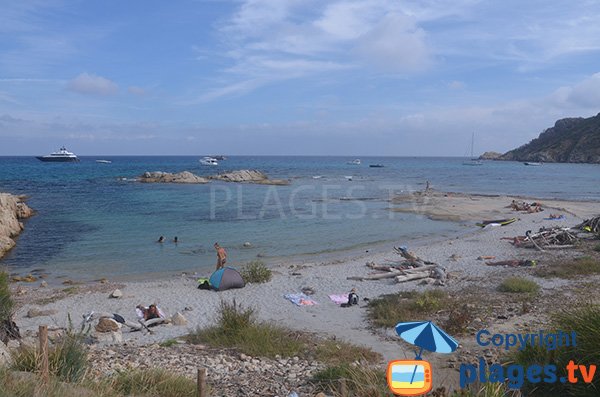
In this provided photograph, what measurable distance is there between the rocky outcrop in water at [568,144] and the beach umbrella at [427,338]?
15105cm

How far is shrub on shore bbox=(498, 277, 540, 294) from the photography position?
42.9 ft

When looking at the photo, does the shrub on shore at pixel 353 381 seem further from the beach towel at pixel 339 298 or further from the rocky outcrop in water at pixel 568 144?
the rocky outcrop in water at pixel 568 144

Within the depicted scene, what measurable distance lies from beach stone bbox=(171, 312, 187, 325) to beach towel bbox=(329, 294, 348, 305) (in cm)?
435

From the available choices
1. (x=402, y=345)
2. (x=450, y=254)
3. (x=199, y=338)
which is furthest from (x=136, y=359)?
(x=450, y=254)

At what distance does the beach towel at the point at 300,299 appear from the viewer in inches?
552

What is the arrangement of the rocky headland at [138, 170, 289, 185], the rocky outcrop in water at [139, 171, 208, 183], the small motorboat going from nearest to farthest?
the small motorboat
the rocky outcrop in water at [139, 171, 208, 183]
the rocky headland at [138, 170, 289, 185]

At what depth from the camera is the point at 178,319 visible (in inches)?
485

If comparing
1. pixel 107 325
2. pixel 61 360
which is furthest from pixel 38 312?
pixel 61 360

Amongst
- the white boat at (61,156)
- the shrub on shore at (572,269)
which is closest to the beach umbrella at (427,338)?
the shrub on shore at (572,269)

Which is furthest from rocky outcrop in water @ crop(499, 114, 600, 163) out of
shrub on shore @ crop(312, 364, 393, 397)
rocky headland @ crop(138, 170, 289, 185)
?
shrub on shore @ crop(312, 364, 393, 397)

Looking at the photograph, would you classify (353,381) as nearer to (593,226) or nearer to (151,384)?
(151,384)

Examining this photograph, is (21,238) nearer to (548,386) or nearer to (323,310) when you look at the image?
(323,310)

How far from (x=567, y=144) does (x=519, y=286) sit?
531 ft

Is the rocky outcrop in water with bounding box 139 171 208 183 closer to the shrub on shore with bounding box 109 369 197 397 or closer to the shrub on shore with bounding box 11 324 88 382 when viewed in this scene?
the shrub on shore with bounding box 11 324 88 382
